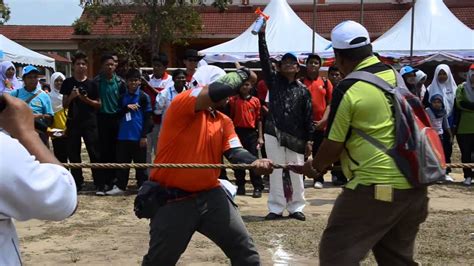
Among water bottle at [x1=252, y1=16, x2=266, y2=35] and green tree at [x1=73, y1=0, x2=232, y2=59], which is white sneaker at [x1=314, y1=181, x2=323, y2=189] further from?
green tree at [x1=73, y1=0, x2=232, y2=59]

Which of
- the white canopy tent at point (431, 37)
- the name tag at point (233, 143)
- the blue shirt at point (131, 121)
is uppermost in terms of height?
the white canopy tent at point (431, 37)

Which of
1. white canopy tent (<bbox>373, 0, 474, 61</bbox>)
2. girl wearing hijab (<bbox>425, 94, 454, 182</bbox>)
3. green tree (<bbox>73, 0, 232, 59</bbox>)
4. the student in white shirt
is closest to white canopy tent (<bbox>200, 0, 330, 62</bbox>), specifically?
white canopy tent (<bbox>373, 0, 474, 61</bbox>)

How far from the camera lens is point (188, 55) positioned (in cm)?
838

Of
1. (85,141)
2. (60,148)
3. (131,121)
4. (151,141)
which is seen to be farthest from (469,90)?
(60,148)

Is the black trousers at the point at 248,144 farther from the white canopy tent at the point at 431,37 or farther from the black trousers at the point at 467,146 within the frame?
the white canopy tent at the point at 431,37

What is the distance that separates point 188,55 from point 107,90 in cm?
127

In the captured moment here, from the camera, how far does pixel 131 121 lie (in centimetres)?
848

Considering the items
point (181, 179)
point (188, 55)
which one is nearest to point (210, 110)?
point (181, 179)

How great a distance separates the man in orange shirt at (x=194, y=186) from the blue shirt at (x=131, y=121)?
15.4 ft

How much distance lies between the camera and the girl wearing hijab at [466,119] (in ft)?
31.6

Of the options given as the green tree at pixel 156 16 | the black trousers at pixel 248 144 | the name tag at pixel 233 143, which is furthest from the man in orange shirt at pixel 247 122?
the green tree at pixel 156 16

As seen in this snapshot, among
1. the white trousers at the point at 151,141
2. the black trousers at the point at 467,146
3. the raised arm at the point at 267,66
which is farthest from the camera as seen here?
the black trousers at the point at 467,146

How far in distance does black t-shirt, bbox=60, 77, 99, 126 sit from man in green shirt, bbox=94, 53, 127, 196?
9cm

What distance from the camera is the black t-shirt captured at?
27.8ft
